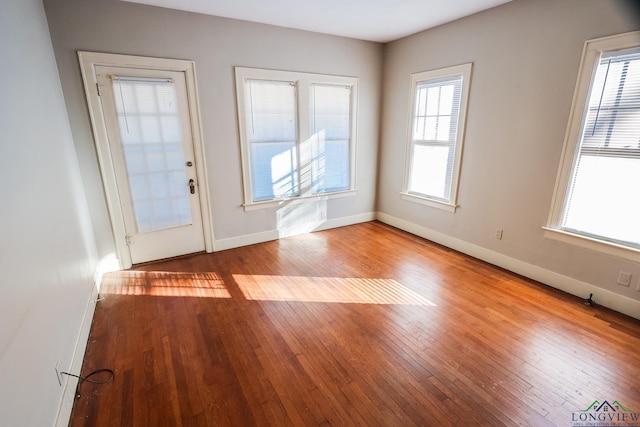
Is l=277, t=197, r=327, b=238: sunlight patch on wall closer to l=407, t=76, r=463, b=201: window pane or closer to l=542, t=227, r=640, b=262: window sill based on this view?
l=407, t=76, r=463, b=201: window pane

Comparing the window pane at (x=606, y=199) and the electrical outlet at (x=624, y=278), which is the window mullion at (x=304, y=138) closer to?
the window pane at (x=606, y=199)

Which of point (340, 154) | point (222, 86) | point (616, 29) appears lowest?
point (340, 154)

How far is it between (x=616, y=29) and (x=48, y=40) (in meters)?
4.59

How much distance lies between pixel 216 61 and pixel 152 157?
128cm

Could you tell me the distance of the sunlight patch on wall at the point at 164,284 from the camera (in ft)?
9.34

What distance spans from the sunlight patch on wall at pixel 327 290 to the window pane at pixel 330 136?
1.71m

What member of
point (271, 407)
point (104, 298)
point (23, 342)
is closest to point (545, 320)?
point (271, 407)

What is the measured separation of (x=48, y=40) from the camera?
257cm

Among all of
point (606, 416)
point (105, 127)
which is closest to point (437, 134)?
point (606, 416)

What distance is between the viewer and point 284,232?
4.31 meters

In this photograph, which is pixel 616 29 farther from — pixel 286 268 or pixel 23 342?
pixel 23 342

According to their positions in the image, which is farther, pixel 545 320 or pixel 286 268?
pixel 286 268

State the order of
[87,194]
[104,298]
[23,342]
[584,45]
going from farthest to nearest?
[87,194], [104,298], [584,45], [23,342]

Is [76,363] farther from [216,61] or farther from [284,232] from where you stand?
[216,61]
